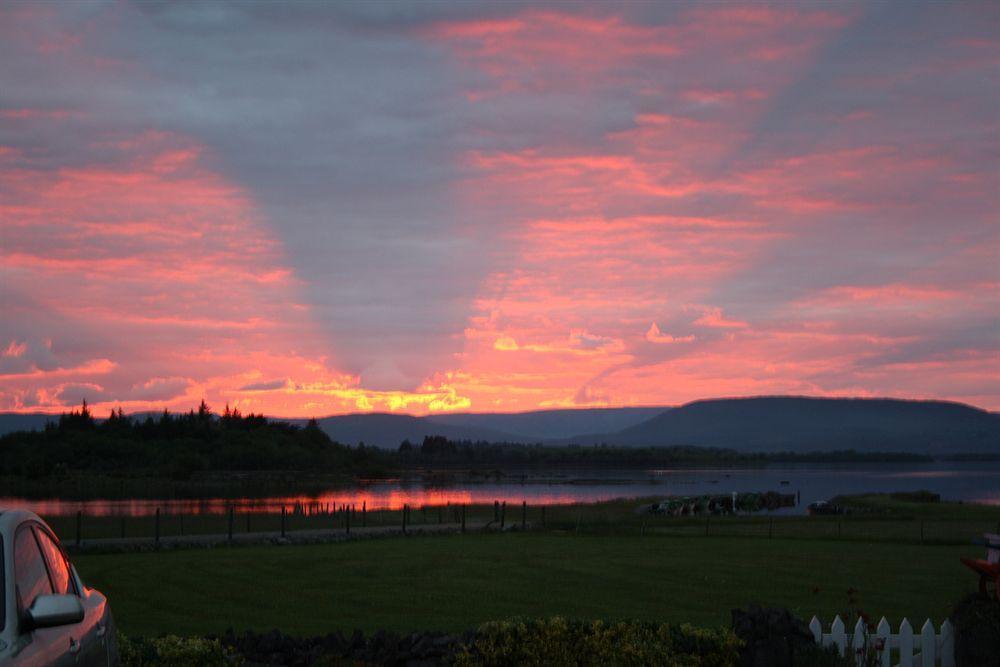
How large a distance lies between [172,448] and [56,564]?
13901cm

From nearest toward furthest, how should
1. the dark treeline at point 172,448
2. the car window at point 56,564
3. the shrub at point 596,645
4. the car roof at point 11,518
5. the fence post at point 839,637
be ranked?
the car roof at point 11,518 → the car window at point 56,564 → the shrub at point 596,645 → the fence post at point 839,637 → the dark treeline at point 172,448

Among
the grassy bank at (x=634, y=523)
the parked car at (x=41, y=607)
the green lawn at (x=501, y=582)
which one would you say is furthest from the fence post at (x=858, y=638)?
the grassy bank at (x=634, y=523)

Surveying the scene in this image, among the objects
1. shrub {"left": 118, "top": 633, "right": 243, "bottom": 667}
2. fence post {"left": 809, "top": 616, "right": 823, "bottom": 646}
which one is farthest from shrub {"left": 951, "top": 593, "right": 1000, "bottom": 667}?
shrub {"left": 118, "top": 633, "right": 243, "bottom": 667}

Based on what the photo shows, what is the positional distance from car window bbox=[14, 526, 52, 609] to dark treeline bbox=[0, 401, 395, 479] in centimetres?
11746

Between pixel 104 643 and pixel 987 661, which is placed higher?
pixel 104 643

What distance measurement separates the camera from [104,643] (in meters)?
7.79

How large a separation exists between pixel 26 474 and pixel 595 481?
70.8 metres

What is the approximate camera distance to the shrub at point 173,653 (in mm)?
11000

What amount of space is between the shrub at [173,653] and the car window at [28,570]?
14.3ft

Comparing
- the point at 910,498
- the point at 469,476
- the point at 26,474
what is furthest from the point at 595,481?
the point at 26,474

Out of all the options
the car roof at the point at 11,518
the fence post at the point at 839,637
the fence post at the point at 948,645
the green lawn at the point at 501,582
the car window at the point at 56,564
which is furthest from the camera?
the green lawn at the point at 501,582

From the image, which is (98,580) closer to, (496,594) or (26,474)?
(496,594)

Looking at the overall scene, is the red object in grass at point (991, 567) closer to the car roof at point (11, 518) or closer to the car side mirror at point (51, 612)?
the car side mirror at point (51, 612)

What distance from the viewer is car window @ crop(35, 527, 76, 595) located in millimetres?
7172
